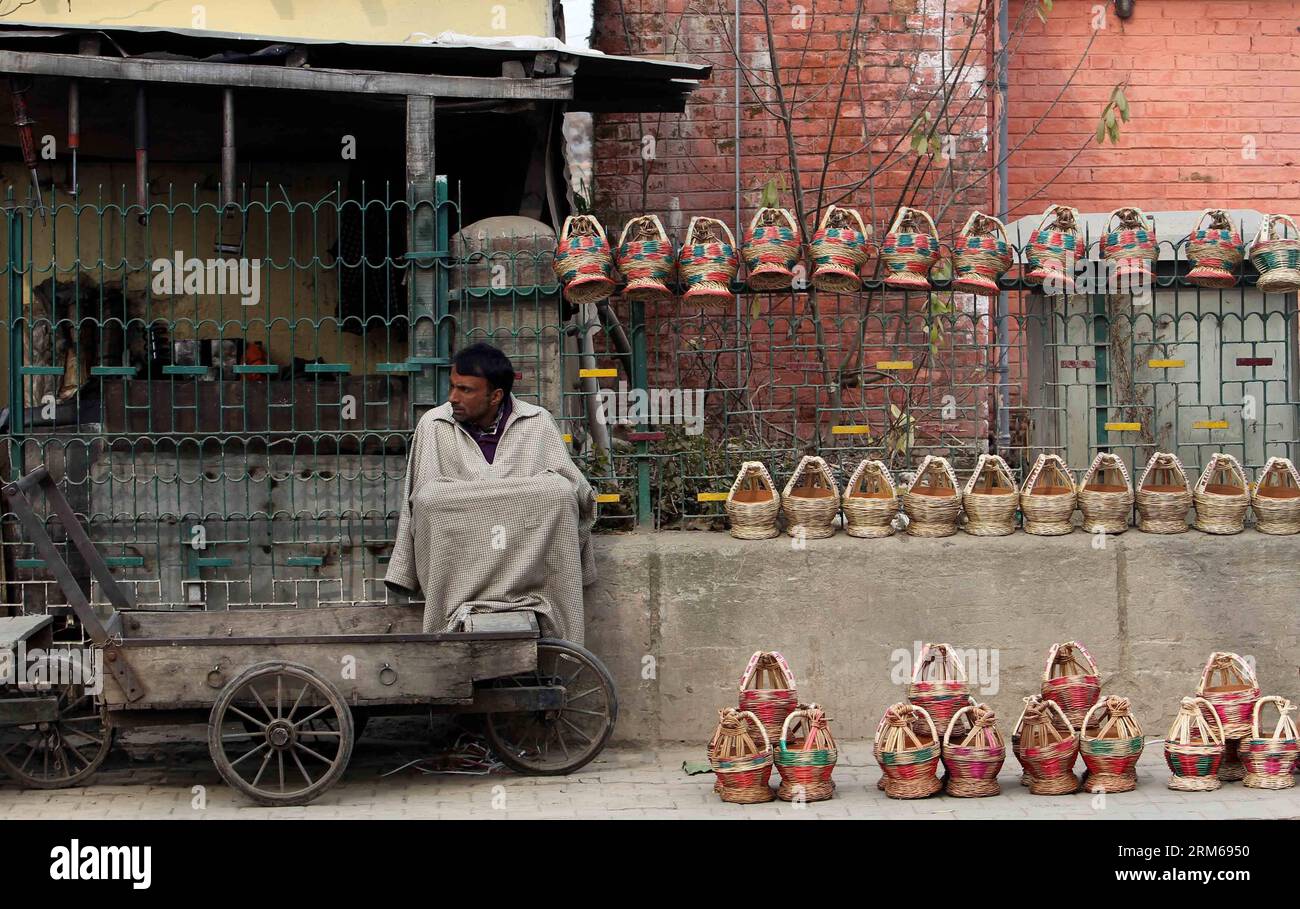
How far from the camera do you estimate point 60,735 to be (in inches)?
246

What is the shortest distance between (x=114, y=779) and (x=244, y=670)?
111 cm

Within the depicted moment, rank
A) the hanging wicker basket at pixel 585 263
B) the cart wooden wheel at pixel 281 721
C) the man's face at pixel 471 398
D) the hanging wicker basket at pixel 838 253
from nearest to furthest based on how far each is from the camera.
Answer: the cart wooden wheel at pixel 281 721, the man's face at pixel 471 398, the hanging wicker basket at pixel 585 263, the hanging wicker basket at pixel 838 253

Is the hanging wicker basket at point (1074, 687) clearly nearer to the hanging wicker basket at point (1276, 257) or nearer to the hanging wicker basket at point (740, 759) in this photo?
the hanging wicker basket at point (740, 759)

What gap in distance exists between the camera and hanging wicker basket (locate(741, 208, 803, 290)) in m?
7.12

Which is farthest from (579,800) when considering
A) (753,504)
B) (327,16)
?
(327,16)

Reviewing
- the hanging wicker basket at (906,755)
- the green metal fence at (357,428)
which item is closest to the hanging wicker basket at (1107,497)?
the green metal fence at (357,428)

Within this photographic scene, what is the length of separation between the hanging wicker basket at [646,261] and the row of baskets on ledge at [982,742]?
70.0 inches

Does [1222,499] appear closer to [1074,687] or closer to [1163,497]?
[1163,497]

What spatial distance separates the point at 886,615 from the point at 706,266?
178 centimetres

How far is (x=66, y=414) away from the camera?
8406 millimetres

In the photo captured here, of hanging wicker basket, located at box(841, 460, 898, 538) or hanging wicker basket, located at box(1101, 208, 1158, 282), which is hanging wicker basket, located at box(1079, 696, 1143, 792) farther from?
hanging wicker basket, located at box(1101, 208, 1158, 282)

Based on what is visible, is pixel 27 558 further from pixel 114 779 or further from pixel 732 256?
pixel 732 256

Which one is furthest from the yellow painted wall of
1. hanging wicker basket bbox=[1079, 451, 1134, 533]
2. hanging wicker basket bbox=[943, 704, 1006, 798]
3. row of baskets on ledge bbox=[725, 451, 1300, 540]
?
hanging wicker basket bbox=[943, 704, 1006, 798]

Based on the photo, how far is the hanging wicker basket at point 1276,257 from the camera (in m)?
7.16
